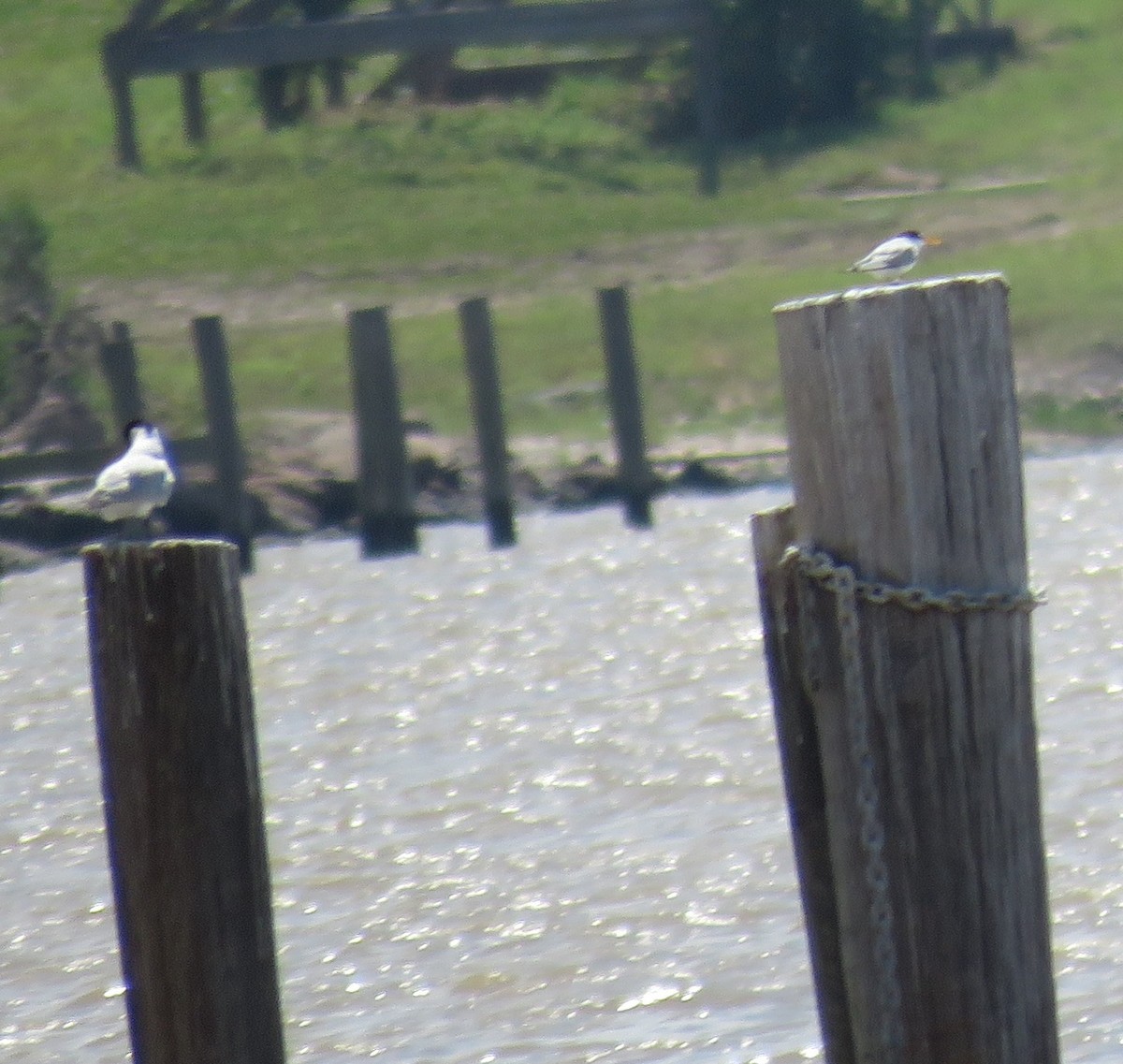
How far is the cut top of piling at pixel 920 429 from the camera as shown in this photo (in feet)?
11.2

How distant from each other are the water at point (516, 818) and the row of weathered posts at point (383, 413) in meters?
0.46

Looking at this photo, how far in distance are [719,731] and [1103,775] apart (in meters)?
2.20

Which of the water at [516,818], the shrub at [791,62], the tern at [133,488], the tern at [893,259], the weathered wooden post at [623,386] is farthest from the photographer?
the shrub at [791,62]

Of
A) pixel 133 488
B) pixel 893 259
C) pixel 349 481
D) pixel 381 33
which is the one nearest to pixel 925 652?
pixel 133 488

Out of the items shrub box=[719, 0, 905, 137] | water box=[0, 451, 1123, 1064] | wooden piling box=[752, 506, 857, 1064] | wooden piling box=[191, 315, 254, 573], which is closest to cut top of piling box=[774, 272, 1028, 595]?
wooden piling box=[752, 506, 857, 1064]

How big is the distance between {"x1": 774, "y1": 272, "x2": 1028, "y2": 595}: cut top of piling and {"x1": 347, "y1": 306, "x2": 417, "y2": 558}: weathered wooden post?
12.9 meters

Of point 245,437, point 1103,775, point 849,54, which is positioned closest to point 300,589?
point 245,437

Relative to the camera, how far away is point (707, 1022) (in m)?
7.00

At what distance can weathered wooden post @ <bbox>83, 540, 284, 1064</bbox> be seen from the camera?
4.22 metres

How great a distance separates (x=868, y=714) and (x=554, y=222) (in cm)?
2483

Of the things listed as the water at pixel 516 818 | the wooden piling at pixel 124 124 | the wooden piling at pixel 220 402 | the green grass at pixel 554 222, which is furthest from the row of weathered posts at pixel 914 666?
the wooden piling at pixel 124 124

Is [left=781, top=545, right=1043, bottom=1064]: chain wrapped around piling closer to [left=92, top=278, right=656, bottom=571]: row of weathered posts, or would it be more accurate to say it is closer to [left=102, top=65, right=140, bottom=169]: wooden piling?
[left=92, top=278, right=656, bottom=571]: row of weathered posts

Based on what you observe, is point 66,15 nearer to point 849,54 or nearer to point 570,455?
point 849,54

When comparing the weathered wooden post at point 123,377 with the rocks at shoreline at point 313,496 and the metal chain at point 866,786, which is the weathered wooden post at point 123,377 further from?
the metal chain at point 866,786
